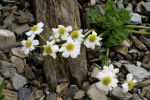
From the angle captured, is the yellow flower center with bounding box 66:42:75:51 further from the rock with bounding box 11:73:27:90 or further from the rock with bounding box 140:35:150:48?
the rock with bounding box 140:35:150:48

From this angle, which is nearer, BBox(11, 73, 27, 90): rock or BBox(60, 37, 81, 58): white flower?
BBox(60, 37, 81, 58): white flower

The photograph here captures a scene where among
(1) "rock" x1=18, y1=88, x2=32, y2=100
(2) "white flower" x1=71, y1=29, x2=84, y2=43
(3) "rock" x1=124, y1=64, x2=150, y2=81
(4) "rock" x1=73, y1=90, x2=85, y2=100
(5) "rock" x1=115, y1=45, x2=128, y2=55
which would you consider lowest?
(4) "rock" x1=73, y1=90, x2=85, y2=100

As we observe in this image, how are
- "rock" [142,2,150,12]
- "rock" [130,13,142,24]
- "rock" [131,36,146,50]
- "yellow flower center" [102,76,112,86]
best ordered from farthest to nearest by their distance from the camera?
"rock" [142,2,150,12], "rock" [130,13,142,24], "rock" [131,36,146,50], "yellow flower center" [102,76,112,86]

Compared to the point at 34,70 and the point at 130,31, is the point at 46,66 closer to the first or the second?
the point at 34,70

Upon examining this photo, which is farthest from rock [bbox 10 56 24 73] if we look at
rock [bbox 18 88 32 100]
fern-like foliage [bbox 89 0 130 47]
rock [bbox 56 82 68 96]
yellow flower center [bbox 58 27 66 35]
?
fern-like foliage [bbox 89 0 130 47]

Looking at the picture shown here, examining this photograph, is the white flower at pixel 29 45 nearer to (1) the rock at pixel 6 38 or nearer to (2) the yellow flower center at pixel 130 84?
(1) the rock at pixel 6 38

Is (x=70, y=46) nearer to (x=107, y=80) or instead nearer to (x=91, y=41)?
(x=91, y=41)
